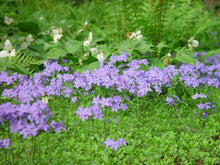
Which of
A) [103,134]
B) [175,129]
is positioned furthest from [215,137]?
[103,134]

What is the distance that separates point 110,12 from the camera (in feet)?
14.1

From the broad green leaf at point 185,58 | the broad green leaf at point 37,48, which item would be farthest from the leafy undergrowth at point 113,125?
the broad green leaf at point 37,48

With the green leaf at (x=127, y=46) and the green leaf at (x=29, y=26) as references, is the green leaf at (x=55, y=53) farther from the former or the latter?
the green leaf at (x=127, y=46)

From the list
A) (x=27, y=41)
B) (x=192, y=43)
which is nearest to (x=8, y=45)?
(x=27, y=41)

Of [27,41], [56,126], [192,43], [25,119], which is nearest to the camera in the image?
[25,119]

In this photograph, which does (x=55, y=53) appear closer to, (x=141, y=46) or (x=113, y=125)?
(x=141, y=46)

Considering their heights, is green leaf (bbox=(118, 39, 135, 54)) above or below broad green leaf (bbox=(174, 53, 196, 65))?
above

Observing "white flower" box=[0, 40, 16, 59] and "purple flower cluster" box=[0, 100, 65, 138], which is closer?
"purple flower cluster" box=[0, 100, 65, 138]

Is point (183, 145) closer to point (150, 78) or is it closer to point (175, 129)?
point (175, 129)

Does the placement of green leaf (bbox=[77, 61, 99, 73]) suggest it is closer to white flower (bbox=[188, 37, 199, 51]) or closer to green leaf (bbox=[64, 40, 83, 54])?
green leaf (bbox=[64, 40, 83, 54])

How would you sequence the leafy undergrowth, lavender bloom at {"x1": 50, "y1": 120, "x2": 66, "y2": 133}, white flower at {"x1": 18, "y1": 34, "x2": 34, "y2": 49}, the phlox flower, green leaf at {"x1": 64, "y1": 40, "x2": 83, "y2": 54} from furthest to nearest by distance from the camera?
white flower at {"x1": 18, "y1": 34, "x2": 34, "y2": 49} < green leaf at {"x1": 64, "y1": 40, "x2": 83, "y2": 54} < the phlox flower < the leafy undergrowth < lavender bloom at {"x1": 50, "y1": 120, "x2": 66, "y2": 133}

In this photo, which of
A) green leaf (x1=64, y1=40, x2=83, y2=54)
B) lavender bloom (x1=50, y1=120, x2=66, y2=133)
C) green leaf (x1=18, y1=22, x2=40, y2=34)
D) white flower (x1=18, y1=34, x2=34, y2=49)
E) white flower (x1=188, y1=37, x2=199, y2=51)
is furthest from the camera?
green leaf (x1=18, y1=22, x2=40, y2=34)

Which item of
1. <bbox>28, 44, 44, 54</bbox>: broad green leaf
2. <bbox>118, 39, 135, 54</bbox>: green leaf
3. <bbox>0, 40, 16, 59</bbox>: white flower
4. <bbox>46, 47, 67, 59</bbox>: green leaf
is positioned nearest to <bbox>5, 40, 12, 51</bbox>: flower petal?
<bbox>0, 40, 16, 59</bbox>: white flower

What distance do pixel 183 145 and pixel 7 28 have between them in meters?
4.94
